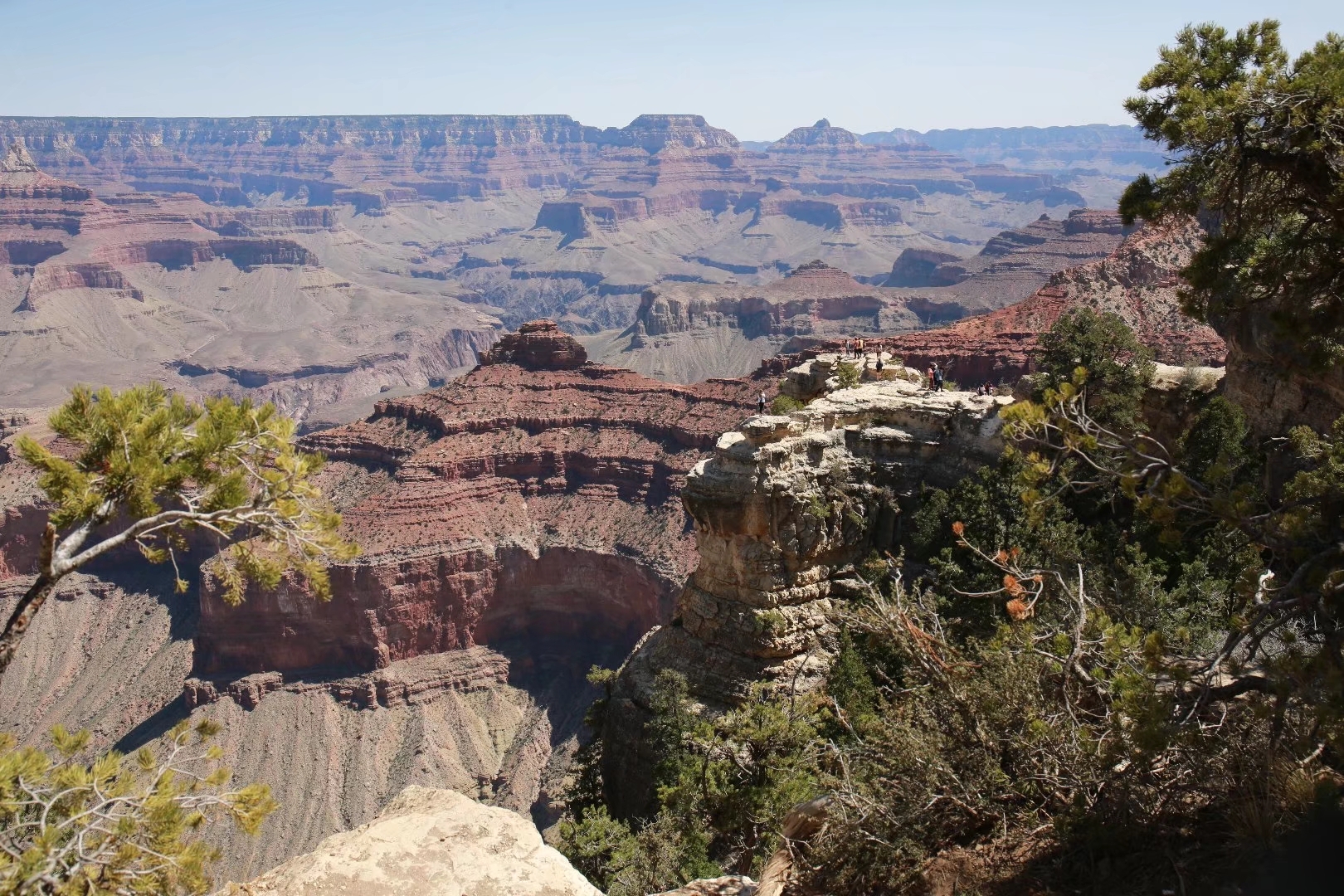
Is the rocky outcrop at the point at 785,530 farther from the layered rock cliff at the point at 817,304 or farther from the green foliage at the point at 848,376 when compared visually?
the layered rock cliff at the point at 817,304

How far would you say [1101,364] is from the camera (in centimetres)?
2766

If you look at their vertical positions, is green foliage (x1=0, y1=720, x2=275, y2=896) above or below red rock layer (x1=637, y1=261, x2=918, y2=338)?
above

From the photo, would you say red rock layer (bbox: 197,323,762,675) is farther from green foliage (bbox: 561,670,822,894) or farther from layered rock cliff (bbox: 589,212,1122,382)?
layered rock cliff (bbox: 589,212,1122,382)

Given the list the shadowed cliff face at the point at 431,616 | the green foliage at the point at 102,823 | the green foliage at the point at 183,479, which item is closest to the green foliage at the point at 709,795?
the green foliage at the point at 102,823

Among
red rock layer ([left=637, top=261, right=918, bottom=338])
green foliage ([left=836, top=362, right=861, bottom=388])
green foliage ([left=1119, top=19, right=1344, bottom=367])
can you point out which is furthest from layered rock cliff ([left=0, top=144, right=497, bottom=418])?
green foliage ([left=1119, top=19, right=1344, bottom=367])

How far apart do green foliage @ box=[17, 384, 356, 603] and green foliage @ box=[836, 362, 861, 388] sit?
20827mm

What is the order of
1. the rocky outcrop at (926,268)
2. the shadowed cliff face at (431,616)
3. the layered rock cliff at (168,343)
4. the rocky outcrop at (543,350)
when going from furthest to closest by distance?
the rocky outcrop at (926,268) < the layered rock cliff at (168,343) < the rocky outcrop at (543,350) < the shadowed cliff face at (431,616)

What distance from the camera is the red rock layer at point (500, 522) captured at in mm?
55531

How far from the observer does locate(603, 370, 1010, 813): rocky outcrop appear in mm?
25406

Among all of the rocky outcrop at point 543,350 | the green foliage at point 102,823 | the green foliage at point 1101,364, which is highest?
the green foliage at point 1101,364

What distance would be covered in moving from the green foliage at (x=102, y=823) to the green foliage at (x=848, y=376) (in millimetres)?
22986

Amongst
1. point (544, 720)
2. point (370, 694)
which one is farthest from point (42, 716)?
point (544, 720)

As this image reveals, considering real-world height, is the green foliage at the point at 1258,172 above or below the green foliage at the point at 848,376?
above

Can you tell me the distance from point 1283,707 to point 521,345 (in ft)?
212
